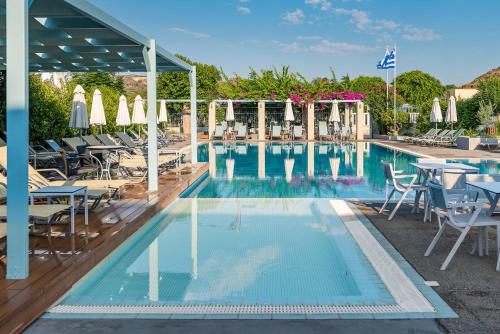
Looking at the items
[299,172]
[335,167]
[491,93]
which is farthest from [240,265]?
[491,93]

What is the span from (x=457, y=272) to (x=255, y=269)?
1.75 metres

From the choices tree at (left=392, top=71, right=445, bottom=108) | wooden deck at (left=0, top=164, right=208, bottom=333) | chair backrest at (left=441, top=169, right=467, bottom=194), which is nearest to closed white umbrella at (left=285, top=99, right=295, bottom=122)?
wooden deck at (left=0, top=164, right=208, bottom=333)

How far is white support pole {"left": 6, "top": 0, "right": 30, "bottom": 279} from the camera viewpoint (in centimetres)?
374

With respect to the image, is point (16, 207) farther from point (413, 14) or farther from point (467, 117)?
point (413, 14)

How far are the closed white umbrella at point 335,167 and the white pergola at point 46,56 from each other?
142 inches

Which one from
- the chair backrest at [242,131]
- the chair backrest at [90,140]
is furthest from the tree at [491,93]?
the chair backrest at [90,140]

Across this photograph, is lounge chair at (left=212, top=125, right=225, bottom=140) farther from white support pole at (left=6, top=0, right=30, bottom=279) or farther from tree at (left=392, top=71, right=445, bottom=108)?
tree at (left=392, top=71, right=445, bottom=108)

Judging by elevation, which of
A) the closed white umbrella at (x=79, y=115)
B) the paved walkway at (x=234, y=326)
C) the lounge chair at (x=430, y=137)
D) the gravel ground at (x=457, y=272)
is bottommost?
the paved walkway at (x=234, y=326)

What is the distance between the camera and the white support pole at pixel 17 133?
12.3ft

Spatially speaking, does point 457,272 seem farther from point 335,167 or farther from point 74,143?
point 335,167

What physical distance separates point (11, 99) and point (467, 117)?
24.5m

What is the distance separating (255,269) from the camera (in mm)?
5020

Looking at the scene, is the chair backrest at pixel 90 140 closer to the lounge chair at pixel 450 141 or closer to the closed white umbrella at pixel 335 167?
the closed white umbrella at pixel 335 167

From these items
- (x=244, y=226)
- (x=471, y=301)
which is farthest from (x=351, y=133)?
(x=471, y=301)
